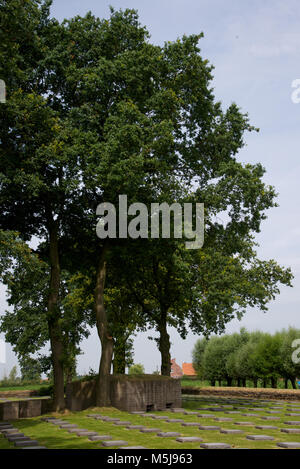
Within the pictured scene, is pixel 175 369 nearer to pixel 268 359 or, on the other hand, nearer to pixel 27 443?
pixel 268 359

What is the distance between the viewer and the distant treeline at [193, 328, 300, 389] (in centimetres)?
4891

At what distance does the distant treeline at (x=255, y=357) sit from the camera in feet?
160

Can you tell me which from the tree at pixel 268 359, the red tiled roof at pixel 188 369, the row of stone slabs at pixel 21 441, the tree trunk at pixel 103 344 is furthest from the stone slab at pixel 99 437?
the red tiled roof at pixel 188 369

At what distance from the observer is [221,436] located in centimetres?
1323

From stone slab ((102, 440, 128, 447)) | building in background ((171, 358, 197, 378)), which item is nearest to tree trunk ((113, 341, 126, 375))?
stone slab ((102, 440, 128, 447))

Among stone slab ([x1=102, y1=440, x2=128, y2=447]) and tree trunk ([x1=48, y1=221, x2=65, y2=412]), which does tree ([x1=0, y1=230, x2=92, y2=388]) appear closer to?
tree trunk ([x1=48, y1=221, x2=65, y2=412])

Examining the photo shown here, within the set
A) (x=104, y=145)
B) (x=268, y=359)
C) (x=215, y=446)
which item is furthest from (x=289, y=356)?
(x=215, y=446)

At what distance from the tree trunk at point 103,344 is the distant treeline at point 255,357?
70.7ft

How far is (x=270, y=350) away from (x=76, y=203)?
111 ft

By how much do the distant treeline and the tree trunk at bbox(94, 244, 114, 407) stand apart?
70.7 ft

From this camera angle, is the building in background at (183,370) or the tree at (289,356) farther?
the building in background at (183,370)

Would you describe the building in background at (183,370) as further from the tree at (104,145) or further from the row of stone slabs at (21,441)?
the row of stone slabs at (21,441)

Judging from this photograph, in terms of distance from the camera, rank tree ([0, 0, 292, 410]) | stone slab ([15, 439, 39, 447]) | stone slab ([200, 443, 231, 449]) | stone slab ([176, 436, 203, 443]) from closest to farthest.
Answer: stone slab ([200, 443, 231, 449]) < stone slab ([176, 436, 203, 443]) < stone slab ([15, 439, 39, 447]) < tree ([0, 0, 292, 410])
